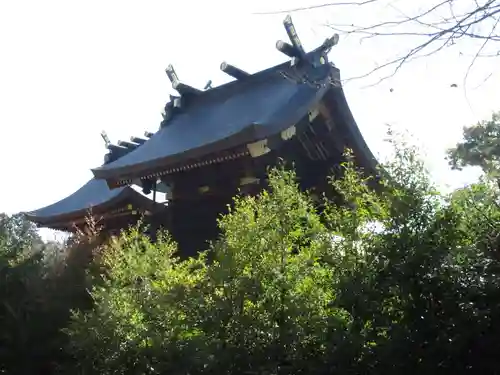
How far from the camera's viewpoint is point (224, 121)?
29.4ft

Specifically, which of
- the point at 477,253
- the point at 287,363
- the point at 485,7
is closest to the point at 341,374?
the point at 287,363

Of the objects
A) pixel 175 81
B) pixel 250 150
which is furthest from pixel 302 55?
pixel 175 81

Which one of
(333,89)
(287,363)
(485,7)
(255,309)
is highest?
(333,89)

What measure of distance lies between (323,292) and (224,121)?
589 cm

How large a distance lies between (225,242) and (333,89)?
442 cm

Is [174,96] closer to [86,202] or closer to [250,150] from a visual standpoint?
[86,202]

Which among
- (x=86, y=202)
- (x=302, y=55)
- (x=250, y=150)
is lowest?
(x=250, y=150)

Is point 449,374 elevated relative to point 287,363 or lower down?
lower down

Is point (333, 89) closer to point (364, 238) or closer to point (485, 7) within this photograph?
point (364, 238)

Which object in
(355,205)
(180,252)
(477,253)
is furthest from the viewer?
(180,252)

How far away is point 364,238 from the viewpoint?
3309 millimetres

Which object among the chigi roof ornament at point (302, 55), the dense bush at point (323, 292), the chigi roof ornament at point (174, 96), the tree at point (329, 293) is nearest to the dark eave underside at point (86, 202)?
the chigi roof ornament at point (174, 96)

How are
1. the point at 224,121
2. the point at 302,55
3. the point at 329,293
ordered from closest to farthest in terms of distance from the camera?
the point at 329,293, the point at 302,55, the point at 224,121

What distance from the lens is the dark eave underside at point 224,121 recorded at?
6.81 meters
